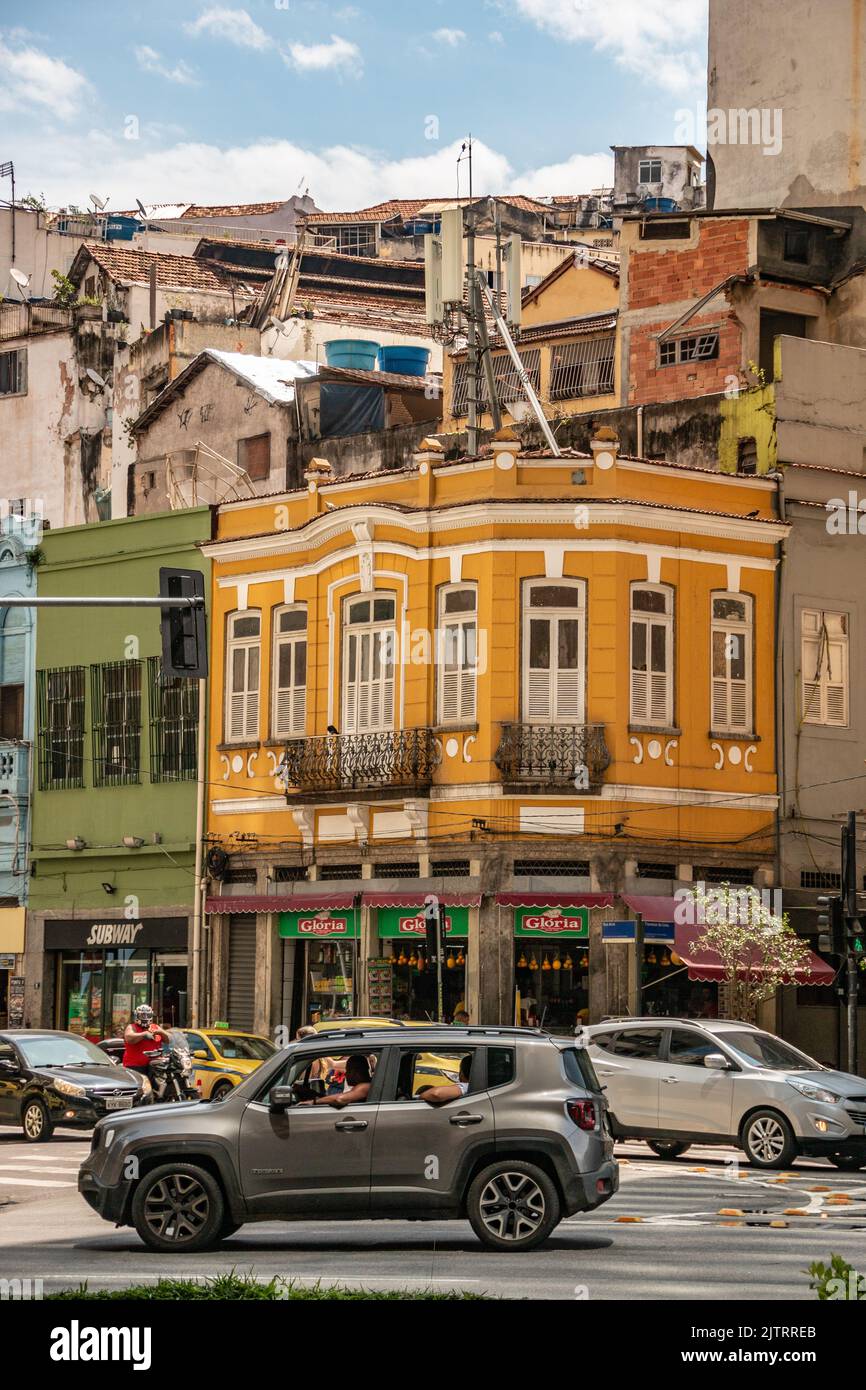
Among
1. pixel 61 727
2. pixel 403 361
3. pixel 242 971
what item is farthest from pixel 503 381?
pixel 242 971

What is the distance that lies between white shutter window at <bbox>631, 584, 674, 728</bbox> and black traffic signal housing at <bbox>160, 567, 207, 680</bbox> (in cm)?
1424

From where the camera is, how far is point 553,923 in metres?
35.0

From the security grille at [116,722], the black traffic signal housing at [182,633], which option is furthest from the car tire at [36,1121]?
the security grille at [116,722]

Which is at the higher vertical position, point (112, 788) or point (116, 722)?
point (116, 722)

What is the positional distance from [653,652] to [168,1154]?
21.0m

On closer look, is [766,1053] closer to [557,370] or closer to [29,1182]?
[29,1182]

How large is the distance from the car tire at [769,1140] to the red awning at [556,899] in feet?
35.3

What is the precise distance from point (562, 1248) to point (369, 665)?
2180cm

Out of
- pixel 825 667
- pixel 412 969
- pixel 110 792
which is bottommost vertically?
pixel 412 969

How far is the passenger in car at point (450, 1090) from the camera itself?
16125 millimetres

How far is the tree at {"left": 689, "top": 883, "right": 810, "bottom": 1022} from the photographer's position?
33.4 m

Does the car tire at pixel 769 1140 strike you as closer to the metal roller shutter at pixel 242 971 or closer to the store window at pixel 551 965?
the store window at pixel 551 965

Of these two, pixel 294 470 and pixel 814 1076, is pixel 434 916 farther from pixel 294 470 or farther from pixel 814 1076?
pixel 294 470

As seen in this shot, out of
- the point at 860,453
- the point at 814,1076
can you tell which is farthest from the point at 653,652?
the point at 814,1076
